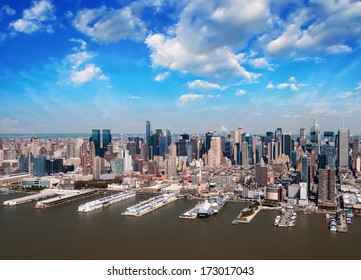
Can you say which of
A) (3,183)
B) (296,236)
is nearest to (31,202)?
(3,183)

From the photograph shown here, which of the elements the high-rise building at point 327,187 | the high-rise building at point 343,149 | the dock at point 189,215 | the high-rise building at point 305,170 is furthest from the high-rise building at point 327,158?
the dock at point 189,215

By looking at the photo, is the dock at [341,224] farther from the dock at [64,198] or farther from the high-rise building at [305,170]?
the dock at [64,198]

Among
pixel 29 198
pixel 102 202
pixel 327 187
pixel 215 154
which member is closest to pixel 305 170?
pixel 327 187

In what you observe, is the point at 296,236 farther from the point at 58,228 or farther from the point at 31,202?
the point at 31,202

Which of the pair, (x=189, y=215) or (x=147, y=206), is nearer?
(x=189, y=215)

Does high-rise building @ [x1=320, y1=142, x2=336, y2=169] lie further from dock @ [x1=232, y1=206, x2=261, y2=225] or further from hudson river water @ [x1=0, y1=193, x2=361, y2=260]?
dock @ [x1=232, y1=206, x2=261, y2=225]

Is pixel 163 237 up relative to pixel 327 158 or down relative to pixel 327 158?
down

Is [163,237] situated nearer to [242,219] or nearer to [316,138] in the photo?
[242,219]
